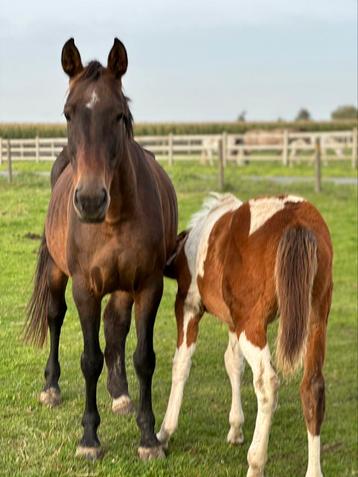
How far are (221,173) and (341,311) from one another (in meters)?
2.25

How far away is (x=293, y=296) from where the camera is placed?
3.29 meters

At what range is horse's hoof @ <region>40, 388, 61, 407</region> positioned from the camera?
3791 mm

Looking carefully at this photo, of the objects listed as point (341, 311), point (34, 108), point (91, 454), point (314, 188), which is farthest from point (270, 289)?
point (314, 188)

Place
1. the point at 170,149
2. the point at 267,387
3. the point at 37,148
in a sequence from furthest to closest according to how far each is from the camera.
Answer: the point at 170,149 → the point at 37,148 → the point at 267,387

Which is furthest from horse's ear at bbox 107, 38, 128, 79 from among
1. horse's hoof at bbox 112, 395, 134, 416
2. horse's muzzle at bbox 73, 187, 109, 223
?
horse's hoof at bbox 112, 395, 134, 416

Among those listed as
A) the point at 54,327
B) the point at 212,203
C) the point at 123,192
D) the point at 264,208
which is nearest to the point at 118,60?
the point at 123,192

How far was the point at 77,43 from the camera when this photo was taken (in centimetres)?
314

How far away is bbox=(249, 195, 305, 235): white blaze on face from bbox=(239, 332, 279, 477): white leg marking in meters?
0.59

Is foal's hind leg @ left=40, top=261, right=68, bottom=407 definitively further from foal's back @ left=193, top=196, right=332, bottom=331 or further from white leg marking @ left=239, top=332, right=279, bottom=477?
white leg marking @ left=239, top=332, right=279, bottom=477

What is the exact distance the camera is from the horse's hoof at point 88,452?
3477mm

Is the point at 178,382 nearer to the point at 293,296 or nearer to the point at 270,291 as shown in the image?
the point at 270,291

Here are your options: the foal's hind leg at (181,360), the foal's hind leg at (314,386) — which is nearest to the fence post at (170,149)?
the foal's hind leg at (181,360)

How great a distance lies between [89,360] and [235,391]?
1.04 m

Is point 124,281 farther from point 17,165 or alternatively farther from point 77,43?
point 77,43
